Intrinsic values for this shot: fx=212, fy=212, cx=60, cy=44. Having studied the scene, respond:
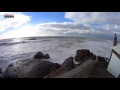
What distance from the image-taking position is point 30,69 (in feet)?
13.1

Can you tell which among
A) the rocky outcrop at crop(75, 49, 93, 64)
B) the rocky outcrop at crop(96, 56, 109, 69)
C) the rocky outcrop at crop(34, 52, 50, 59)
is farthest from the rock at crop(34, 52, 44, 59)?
the rocky outcrop at crop(96, 56, 109, 69)

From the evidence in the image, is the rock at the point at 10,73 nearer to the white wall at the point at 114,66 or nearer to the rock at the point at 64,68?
the rock at the point at 64,68

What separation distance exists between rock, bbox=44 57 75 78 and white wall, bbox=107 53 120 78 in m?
0.71

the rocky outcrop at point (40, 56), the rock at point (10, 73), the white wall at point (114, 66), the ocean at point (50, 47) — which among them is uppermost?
the ocean at point (50, 47)

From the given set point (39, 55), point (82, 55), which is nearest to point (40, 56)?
point (39, 55)

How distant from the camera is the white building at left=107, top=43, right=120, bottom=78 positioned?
3.89 meters

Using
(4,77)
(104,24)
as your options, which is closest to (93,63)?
(104,24)

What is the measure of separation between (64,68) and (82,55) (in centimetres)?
41

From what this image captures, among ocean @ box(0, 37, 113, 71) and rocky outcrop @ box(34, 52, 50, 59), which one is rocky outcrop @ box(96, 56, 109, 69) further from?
rocky outcrop @ box(34, 52, 50, 59)

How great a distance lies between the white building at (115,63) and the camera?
3.89 metres

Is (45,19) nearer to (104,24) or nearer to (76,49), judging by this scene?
(76,49)

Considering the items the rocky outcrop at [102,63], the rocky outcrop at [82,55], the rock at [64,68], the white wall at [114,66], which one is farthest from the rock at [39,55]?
the white wall at [114,66]
